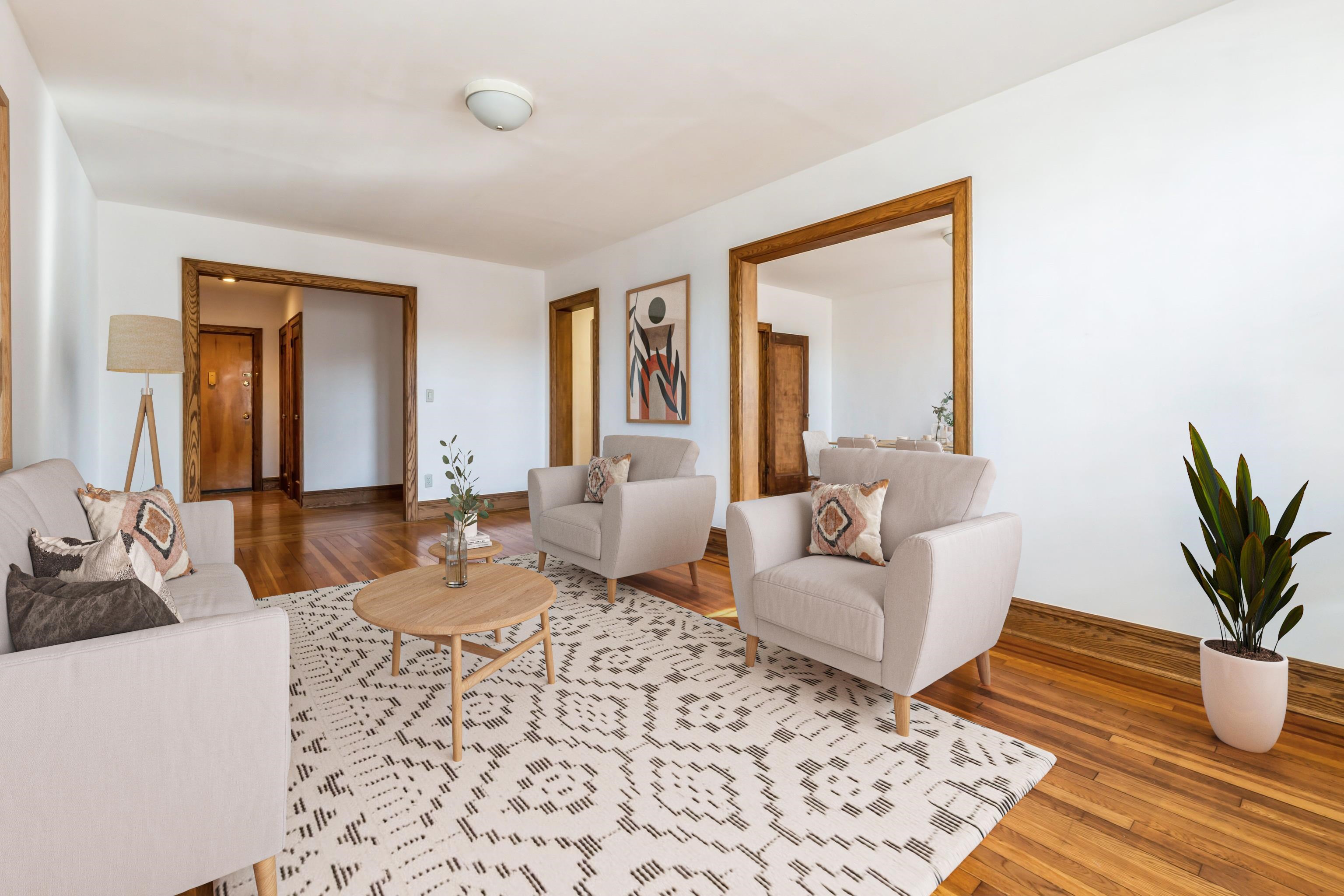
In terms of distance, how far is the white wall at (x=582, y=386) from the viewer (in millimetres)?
7441

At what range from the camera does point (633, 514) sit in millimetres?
3328

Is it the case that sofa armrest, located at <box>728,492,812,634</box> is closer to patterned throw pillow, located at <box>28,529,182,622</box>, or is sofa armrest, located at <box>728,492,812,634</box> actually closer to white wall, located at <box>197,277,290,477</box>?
patterned throw pillow, located at <box>28,529,182,622</box>

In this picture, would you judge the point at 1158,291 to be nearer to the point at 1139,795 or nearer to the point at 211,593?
the point at 1139,795

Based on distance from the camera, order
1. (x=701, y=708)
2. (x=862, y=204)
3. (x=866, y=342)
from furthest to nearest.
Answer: (x=866, y=342)
(x=862, y=204)
(x=701, y=708)

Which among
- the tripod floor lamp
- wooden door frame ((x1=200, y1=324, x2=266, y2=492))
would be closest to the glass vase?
the tripod floor lamp

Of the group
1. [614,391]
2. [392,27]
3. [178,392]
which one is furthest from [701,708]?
[178,392]

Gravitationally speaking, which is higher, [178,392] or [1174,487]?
[178,392]

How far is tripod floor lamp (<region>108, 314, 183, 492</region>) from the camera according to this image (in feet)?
11.4

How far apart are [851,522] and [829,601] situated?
45cm

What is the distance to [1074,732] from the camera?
82.5 inches

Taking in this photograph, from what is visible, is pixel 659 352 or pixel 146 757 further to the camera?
pixel 659 352

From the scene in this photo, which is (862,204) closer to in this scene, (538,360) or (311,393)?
(538,360)

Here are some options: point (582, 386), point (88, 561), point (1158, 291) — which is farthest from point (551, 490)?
point (582, 386)

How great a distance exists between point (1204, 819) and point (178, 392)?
630 centimetres
